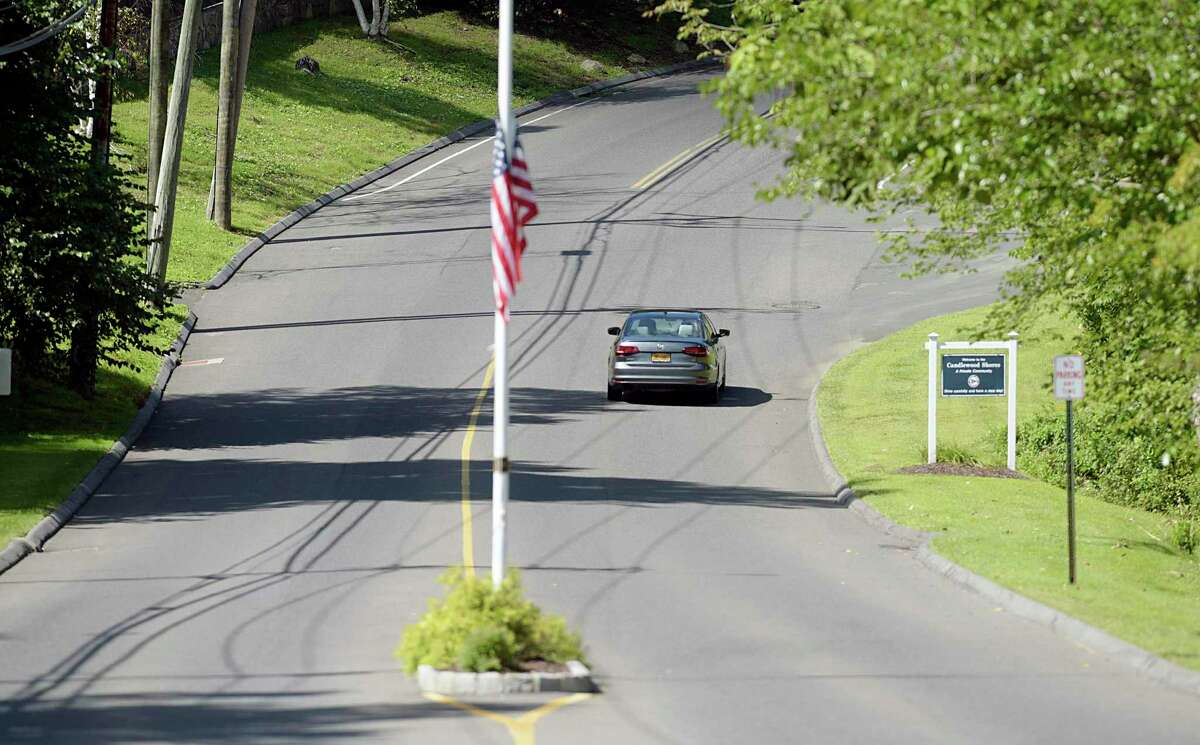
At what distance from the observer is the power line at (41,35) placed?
26297 millimetres

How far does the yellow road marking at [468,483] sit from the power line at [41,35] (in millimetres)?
9027

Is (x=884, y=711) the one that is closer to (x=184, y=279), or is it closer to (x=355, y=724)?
(x=355, y=724)

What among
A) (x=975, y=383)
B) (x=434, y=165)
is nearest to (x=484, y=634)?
(x=975, y=383)

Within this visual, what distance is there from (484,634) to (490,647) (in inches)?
5.2

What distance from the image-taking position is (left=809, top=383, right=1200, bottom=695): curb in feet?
43.6

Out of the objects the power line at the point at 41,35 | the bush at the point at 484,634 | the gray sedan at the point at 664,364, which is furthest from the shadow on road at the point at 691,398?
the bush at the point at 484,634

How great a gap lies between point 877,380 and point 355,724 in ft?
81.0

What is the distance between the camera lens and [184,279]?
43.1 meters

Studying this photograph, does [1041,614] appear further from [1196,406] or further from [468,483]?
[468,483]

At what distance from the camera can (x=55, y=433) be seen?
2864 centimetres

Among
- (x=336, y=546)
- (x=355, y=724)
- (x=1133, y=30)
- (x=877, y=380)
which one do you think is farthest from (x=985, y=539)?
(x=877, y=380)

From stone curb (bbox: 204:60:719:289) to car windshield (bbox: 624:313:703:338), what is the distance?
1435 centimetres

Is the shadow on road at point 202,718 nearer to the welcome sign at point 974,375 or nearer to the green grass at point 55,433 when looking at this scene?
the green grass at point 55,433

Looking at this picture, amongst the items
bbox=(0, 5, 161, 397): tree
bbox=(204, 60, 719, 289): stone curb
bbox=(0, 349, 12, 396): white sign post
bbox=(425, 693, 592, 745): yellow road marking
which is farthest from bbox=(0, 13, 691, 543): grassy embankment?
bbox=(425, 693, 592, 745): yellow road marking
